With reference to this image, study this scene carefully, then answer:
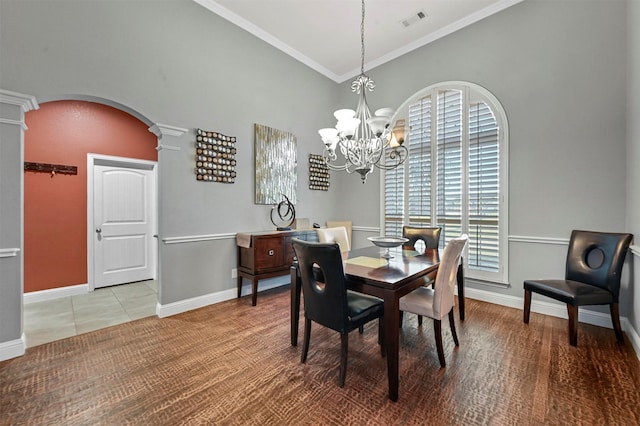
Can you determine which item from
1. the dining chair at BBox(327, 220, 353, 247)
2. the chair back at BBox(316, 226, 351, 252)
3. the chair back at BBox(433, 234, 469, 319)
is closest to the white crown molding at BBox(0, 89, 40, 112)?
the chair back at BBox(316, 226, 351, 252)

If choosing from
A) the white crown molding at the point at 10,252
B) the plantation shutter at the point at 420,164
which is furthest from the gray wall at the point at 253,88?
the plantation shutter at the point at 420,164

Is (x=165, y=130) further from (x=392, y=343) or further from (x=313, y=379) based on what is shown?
(x=392, y=343)

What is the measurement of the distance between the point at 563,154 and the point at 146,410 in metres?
4.41

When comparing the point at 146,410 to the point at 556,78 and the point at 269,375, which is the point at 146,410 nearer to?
the point at 269,375

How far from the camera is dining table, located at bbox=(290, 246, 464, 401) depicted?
1.71 metres

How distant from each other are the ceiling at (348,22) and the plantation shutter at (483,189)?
1196 millimetres

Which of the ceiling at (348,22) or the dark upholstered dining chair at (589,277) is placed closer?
the dark upholstered dining chair at (589,277)

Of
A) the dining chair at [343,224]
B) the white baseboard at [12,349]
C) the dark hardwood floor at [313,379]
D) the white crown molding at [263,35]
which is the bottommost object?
the dark hardwood floor at [313,379]

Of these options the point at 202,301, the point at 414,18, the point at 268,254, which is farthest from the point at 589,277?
the point at 202,301

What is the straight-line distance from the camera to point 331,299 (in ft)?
6.15

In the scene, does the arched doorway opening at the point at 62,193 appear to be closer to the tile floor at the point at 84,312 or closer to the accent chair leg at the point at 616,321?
the tile floor at the point at 84,312

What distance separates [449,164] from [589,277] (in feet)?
6.30

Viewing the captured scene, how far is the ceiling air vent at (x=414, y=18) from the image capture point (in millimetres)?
3453

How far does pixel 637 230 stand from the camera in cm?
232
